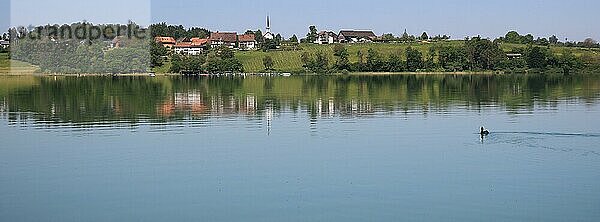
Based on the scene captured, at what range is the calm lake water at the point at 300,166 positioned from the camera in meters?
20.0

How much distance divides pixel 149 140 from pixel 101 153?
4.18 metres

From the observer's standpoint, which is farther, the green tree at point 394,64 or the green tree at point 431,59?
the green tree at point 394,64

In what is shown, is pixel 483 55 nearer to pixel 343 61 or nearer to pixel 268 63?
pixel 343 61

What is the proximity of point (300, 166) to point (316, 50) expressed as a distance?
13364cm

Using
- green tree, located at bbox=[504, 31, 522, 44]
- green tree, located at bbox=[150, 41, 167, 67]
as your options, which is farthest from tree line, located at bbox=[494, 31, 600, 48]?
green tree, located at bbox=[150, 41, 167, 67]

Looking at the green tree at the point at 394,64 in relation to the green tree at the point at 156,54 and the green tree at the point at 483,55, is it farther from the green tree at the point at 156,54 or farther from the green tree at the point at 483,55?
the green tree at the point at 156,54

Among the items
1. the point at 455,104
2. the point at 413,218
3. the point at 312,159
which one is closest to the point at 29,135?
the point at 312,159

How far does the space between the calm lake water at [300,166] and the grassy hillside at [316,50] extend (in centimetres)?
→ 10361

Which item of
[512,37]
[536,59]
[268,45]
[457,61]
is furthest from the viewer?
[512,37]

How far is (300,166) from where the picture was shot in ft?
87.1

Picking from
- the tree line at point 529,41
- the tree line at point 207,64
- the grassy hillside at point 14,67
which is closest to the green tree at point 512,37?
the tree line at point 529,41

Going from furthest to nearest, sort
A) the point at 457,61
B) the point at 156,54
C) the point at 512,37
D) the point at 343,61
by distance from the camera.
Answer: the point at 512,37
the point at 156,54
the point at 343,61
the point at 457,61

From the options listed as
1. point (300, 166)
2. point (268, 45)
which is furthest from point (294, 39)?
point (300, 166)

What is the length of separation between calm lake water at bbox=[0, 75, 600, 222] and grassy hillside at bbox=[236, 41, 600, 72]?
340 ft
